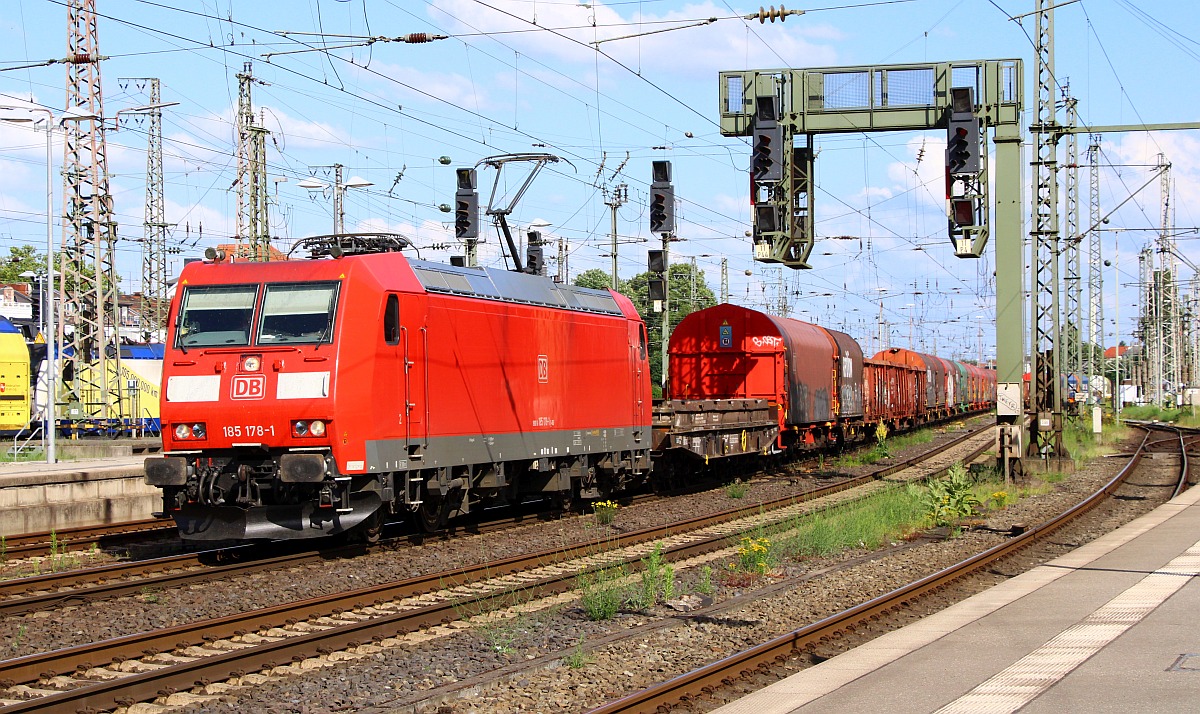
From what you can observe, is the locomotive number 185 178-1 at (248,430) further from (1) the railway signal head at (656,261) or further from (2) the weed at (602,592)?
(1) the railway signal head at (656,261)

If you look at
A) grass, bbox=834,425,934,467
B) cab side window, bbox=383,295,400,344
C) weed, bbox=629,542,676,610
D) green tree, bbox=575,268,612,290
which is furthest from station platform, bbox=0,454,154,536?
green tree, bbox=575,268,612,290

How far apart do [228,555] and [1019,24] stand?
22.0m

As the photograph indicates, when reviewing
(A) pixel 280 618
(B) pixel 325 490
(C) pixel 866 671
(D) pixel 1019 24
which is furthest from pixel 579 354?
(D) pixel 1019 24

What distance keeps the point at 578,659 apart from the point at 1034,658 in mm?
3413

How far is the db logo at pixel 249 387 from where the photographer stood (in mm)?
13898

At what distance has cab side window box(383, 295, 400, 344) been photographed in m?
14.5

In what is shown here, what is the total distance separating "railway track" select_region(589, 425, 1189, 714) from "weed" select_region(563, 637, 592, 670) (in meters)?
0.97

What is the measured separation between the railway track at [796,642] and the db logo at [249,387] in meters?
7.06

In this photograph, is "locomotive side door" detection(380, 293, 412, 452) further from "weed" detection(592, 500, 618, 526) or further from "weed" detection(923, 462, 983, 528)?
"weed" detection(923, 462, 983, 528)

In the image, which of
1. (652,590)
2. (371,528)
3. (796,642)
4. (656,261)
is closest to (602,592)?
(652,590)

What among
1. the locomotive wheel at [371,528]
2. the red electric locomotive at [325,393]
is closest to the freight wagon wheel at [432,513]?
the red electric locomotive at [325,393]

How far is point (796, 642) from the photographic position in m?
9.82

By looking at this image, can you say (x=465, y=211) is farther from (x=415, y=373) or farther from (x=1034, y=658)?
(x=1034, y=658)

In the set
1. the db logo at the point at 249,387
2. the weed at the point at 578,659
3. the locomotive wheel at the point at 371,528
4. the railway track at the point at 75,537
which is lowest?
the weed at the point at 578,659
